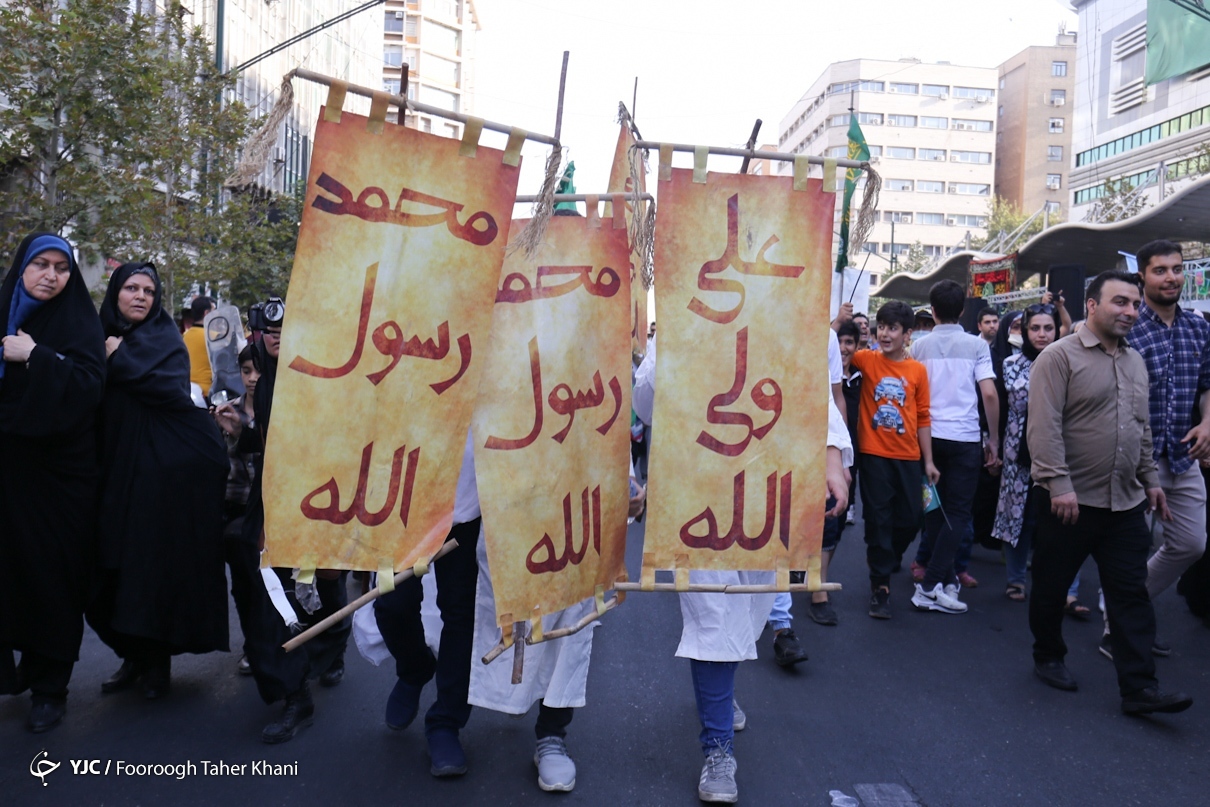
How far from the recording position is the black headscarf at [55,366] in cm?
380

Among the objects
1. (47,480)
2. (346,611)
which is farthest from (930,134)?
(346,611)

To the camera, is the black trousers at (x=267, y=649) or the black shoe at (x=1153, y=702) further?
the black shoe at (x=1153, y=702)

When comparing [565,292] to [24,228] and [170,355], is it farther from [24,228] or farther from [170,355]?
[24,228]

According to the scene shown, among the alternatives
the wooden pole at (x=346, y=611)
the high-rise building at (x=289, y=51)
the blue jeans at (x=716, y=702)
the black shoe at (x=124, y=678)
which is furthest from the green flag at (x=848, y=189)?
the high-rise building at (x=289, y=51)

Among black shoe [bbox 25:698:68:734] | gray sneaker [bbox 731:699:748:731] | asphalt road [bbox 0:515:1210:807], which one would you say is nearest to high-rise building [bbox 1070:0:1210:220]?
asphalt road [bbox 0:515:1210:807]

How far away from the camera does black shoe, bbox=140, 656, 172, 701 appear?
14.5 ft

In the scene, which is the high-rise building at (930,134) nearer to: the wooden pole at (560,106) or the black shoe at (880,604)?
the black shoe at (880,604)

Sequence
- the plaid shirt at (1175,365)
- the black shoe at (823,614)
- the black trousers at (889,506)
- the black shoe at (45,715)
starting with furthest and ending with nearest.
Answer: the black trousers at (889,506) < the black shoe at (823,614) < the plaid shirt at (1175,365) < the black shoe at (45,715)

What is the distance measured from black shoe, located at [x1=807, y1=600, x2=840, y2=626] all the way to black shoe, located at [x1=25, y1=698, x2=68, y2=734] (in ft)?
12.7

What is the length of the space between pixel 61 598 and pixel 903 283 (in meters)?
26.3

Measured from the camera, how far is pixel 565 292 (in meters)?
3.30

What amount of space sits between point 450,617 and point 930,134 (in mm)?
90550

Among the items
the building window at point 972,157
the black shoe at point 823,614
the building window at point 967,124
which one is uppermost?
the building window at point 967,124

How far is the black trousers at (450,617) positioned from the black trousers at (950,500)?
138 inches
